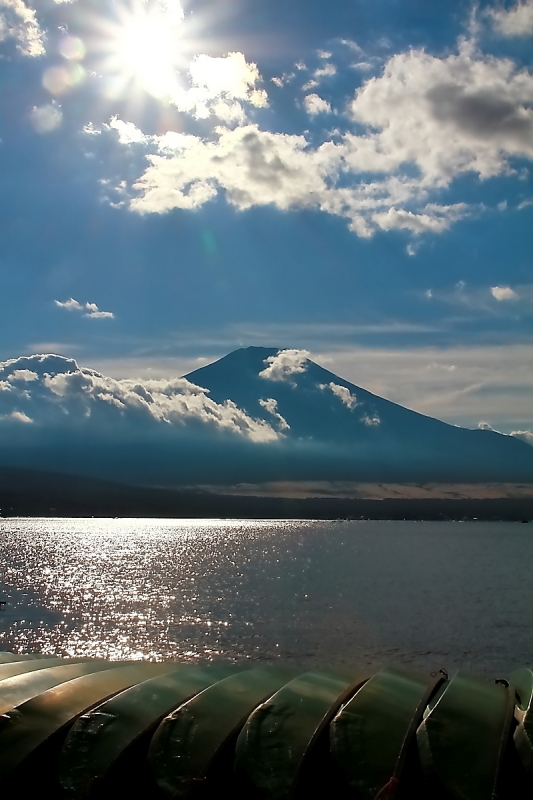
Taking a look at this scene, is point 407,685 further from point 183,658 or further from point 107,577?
point 107,577

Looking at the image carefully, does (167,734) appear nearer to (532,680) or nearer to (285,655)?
(532,680)

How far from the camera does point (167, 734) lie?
1477cm

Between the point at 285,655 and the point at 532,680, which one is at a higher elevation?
the point at 532,680

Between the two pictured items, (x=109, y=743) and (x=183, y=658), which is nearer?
(x=109, y=743)

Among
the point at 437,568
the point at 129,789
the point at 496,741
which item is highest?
the point at 496,741

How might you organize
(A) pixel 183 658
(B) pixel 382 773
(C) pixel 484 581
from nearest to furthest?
(B) pixel 382 773, (A) pixel 183 658, (C) pixel 484 581

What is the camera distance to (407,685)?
16688mm

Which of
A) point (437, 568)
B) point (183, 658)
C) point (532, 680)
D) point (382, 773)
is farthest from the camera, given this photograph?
point (437, 568)

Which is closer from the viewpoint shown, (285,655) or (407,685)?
(407,685)

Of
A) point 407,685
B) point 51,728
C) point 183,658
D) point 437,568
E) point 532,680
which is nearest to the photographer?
point 51,728

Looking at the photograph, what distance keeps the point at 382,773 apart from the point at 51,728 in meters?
6.91

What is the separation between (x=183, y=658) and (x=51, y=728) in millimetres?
36175

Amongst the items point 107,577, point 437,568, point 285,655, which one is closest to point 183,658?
point 285,655

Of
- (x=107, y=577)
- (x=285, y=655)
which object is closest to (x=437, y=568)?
(x=107, y=577)
